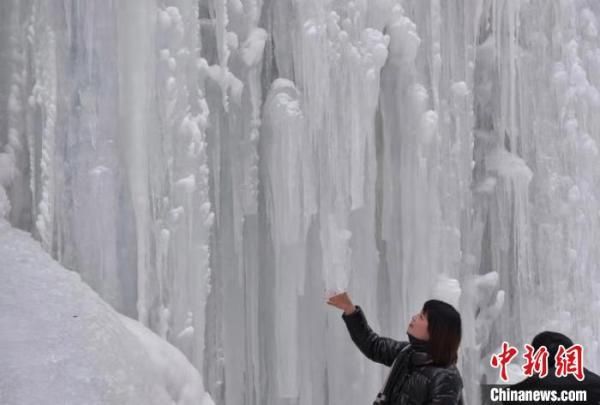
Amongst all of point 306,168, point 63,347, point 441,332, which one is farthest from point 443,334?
point 306,168

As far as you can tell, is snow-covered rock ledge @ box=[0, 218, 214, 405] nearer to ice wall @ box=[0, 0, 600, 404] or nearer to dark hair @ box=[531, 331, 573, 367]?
ice wall @ box=[0, 0, 600, 404]

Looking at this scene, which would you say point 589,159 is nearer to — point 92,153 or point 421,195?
point 421,195

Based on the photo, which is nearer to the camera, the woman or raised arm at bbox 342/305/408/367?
the woman

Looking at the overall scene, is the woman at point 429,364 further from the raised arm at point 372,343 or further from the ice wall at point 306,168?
the ice wall at point 306,168

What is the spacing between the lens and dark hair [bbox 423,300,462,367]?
301 centimetres

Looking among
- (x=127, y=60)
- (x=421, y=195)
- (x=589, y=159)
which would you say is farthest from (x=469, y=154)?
(x=127, y=60)

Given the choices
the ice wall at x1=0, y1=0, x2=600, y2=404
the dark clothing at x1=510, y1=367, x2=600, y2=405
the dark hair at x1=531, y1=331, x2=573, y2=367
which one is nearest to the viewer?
the dark clothing at x1=510, y1=367, x2=600, y2=405

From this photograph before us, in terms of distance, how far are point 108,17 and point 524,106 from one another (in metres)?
2.96

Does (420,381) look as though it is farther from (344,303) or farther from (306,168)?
(306,168)

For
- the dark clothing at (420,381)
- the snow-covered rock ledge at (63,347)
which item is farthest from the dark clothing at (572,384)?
the snow-covered rock ledge at (63,347)

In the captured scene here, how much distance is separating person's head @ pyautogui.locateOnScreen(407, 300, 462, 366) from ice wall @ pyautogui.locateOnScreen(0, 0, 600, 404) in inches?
60.2

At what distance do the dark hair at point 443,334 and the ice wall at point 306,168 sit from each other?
1552 millimetres

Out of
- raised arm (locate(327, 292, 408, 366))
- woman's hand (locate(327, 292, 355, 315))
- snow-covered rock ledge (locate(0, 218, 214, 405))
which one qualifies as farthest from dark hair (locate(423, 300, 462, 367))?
snow-covered rock ledge (locate(0, 218, 214, 405))

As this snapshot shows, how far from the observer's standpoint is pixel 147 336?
3.74 m
